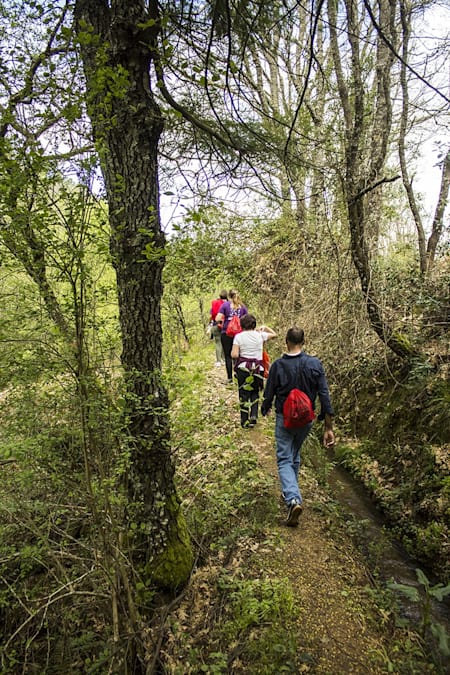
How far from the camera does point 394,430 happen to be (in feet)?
18.3

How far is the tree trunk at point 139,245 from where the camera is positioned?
280 cm

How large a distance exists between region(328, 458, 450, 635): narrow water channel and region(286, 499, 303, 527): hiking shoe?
84cm

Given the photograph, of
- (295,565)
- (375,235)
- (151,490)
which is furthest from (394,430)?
(151,490)

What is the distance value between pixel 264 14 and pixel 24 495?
4.44 meters

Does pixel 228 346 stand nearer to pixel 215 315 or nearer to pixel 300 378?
pixel 215 315

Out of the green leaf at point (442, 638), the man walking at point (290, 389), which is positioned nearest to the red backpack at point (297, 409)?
the man walking at point (290, 389)

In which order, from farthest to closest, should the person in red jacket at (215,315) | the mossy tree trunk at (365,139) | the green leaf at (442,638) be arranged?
1. the person in red jacket at (215,315)
2. the mossy tree trunk at (365,139)
3. the green leaf at (442,638)

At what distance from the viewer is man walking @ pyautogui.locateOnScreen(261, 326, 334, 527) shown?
13.0 ft

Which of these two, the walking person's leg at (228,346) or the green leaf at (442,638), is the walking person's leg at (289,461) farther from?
the walking person's leg at (228,346)

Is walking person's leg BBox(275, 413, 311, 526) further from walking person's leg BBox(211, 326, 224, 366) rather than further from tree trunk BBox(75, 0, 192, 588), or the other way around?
walking person's leg BBox(211, 326, 224, 366)

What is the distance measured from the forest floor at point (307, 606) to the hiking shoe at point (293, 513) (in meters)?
0.08

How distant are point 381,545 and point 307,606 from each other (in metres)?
1.36

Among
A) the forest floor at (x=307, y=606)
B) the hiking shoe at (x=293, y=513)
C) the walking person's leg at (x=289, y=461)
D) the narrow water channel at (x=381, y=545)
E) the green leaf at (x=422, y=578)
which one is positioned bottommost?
the narrow water channel at (x=381, y=545)

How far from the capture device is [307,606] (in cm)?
307
